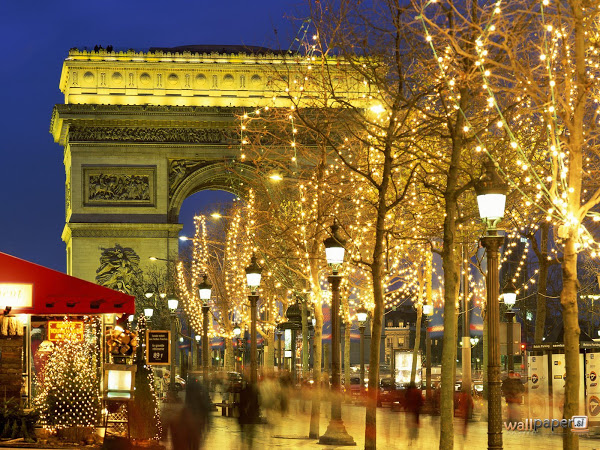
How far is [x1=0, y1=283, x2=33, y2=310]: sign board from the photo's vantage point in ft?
66.4

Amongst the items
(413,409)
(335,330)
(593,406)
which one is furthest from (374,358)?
(593,406)

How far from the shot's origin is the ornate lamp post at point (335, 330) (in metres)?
21.6

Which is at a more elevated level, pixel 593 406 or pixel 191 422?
pixel 191 422

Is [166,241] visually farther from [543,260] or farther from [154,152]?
[543,260]

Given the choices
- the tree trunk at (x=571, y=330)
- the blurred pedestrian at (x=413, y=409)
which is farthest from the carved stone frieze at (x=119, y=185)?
the tree trunk at (x=571, y=330)

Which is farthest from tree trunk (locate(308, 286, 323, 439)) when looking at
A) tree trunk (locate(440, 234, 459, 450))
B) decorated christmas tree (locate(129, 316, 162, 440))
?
tree trunk (locate(440, 234, 459, 450))

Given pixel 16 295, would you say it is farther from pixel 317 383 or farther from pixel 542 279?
pixel 542 279

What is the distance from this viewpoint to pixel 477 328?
52438 mm

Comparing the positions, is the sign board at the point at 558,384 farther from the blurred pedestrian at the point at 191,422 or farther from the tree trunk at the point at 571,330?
the tree trunk at the point at 571,330

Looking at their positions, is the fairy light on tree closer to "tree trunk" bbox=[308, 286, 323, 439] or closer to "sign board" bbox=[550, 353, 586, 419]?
"tree trunk" bbox=[308, 286, 323, 439]

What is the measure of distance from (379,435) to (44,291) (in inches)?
462

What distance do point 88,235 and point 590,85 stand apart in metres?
49.0

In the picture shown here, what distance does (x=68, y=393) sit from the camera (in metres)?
21.2

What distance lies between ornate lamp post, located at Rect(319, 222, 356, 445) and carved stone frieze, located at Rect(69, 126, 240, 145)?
39.9 metres
